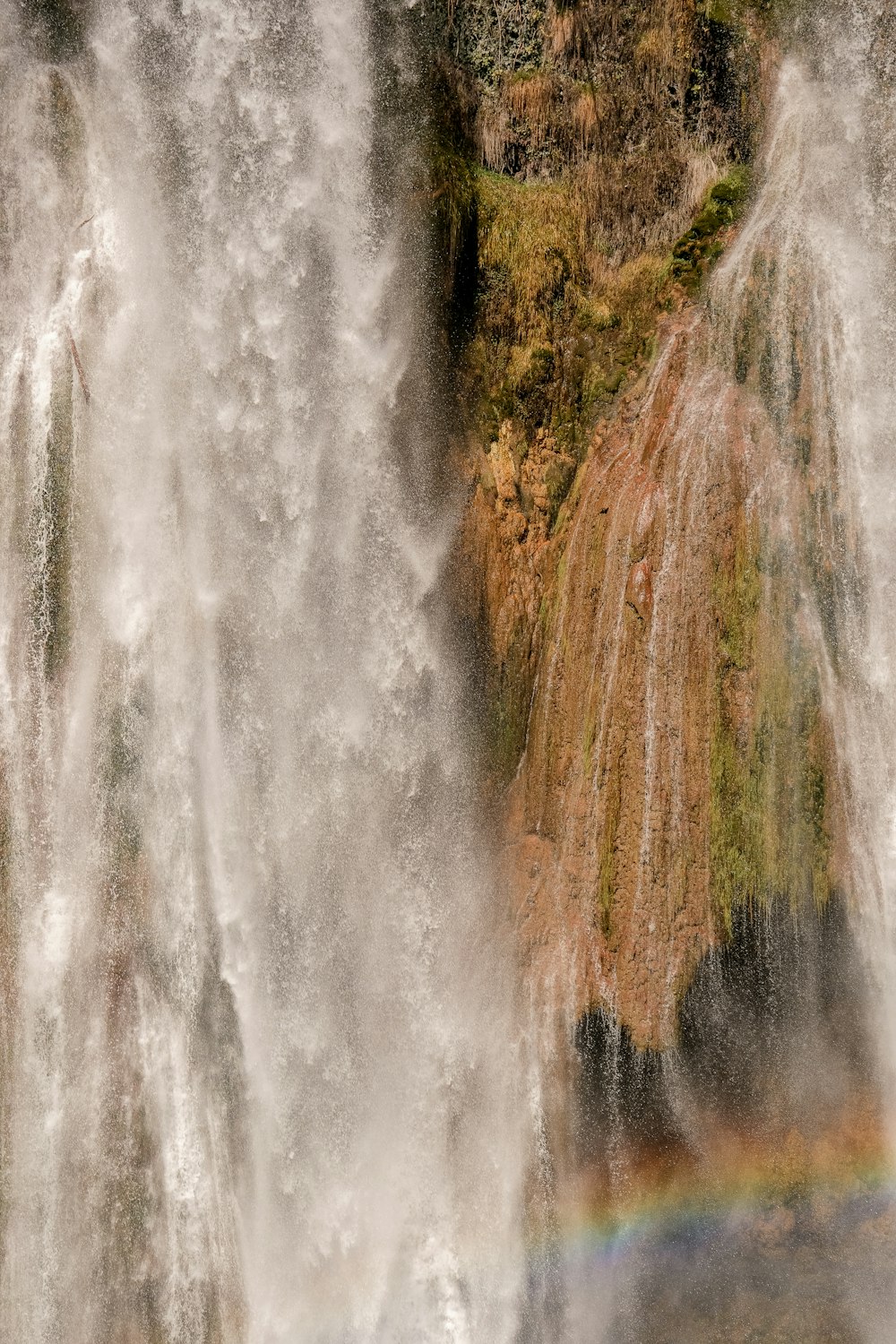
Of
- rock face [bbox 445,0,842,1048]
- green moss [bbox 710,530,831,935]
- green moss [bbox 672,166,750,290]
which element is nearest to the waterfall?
rock face [bbox 445,0,842,1048]

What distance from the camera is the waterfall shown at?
28.3 feet

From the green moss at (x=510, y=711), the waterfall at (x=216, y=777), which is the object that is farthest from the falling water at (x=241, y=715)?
the green moss at (x=510, y=711)

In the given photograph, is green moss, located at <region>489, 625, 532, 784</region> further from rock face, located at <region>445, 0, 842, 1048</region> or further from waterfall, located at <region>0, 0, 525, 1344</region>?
waterfall, located at <region>0, 0, 525, 1344</region>

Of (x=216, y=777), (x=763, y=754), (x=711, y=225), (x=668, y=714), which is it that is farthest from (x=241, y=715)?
(x=711, y=225)

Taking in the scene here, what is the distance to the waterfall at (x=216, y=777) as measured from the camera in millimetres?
8641

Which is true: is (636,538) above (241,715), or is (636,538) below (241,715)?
above

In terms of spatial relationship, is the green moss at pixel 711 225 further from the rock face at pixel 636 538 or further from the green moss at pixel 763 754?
the green moss at pixel 763 754

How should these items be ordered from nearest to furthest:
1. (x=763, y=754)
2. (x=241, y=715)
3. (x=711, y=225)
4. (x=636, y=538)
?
(x=763, y=754) → (x=636, y=538) → (x=711, y=225) → (x=241, y=715)

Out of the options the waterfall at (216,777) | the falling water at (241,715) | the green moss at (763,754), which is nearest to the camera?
the green moss at (763,754)

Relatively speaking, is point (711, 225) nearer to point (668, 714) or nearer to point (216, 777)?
point (668, 714)

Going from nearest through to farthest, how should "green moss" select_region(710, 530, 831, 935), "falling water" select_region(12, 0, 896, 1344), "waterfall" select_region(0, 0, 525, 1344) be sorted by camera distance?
"green moss" select_region(710, 530, 831, 935)
"falling water" select_region(12, 0, 896, 1344)
"waterfall" select_region(0, 0, 525, 1344)

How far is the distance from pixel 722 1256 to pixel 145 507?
7085mm

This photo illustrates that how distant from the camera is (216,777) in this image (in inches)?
350

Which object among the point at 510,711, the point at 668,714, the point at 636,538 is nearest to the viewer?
the point at 668,714
